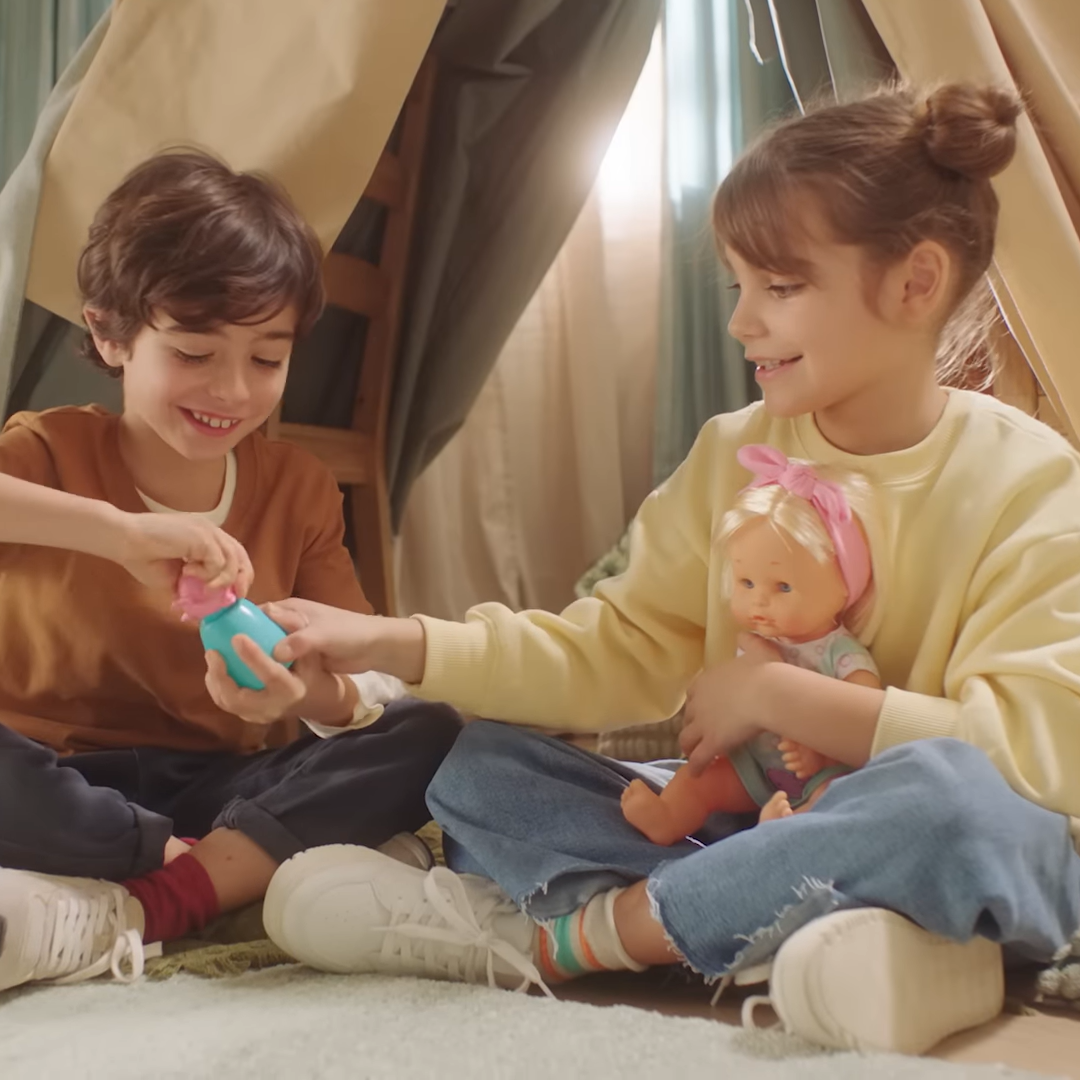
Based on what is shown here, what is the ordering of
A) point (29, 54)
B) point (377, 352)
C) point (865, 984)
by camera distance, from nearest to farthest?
point (865, 984) < point (377, 352) < point (29, 54)

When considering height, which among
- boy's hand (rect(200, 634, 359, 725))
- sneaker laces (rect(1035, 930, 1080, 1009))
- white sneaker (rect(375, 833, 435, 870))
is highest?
boy's hand (rect(200, 634, 359, 725))

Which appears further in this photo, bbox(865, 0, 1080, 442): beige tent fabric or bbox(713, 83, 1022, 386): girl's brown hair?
bbox(865, 0, 1080, 442): beige tent fabric

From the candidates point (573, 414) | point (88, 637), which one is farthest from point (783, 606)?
point (573, 414)

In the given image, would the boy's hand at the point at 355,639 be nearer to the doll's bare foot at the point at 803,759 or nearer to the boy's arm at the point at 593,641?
the boy's arm at the point at 593,641

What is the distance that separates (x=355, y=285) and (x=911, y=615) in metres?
1.11

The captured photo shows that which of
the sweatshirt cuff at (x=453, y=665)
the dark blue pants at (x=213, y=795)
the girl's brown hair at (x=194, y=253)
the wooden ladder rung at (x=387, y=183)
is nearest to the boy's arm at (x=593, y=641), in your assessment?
the sweatshirt cuff at (x=453, y=665)

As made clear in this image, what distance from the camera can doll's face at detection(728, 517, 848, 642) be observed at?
34.0 inches

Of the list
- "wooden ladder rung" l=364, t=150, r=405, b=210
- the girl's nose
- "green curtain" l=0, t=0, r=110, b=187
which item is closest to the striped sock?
the girl's nose

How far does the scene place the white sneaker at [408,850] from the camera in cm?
107

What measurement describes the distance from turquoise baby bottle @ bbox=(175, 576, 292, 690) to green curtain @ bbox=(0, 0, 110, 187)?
1.47 m

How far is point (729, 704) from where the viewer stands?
885 mm

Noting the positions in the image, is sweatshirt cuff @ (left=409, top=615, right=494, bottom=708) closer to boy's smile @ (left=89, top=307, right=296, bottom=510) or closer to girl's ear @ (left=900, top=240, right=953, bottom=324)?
boy's smile @ (left=89, top=307, right=296, bottom=510)

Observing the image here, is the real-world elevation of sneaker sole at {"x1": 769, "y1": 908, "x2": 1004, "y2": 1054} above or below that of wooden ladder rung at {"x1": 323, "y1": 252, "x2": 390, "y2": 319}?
below

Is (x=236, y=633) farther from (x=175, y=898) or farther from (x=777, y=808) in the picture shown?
(x=777, y=808)
